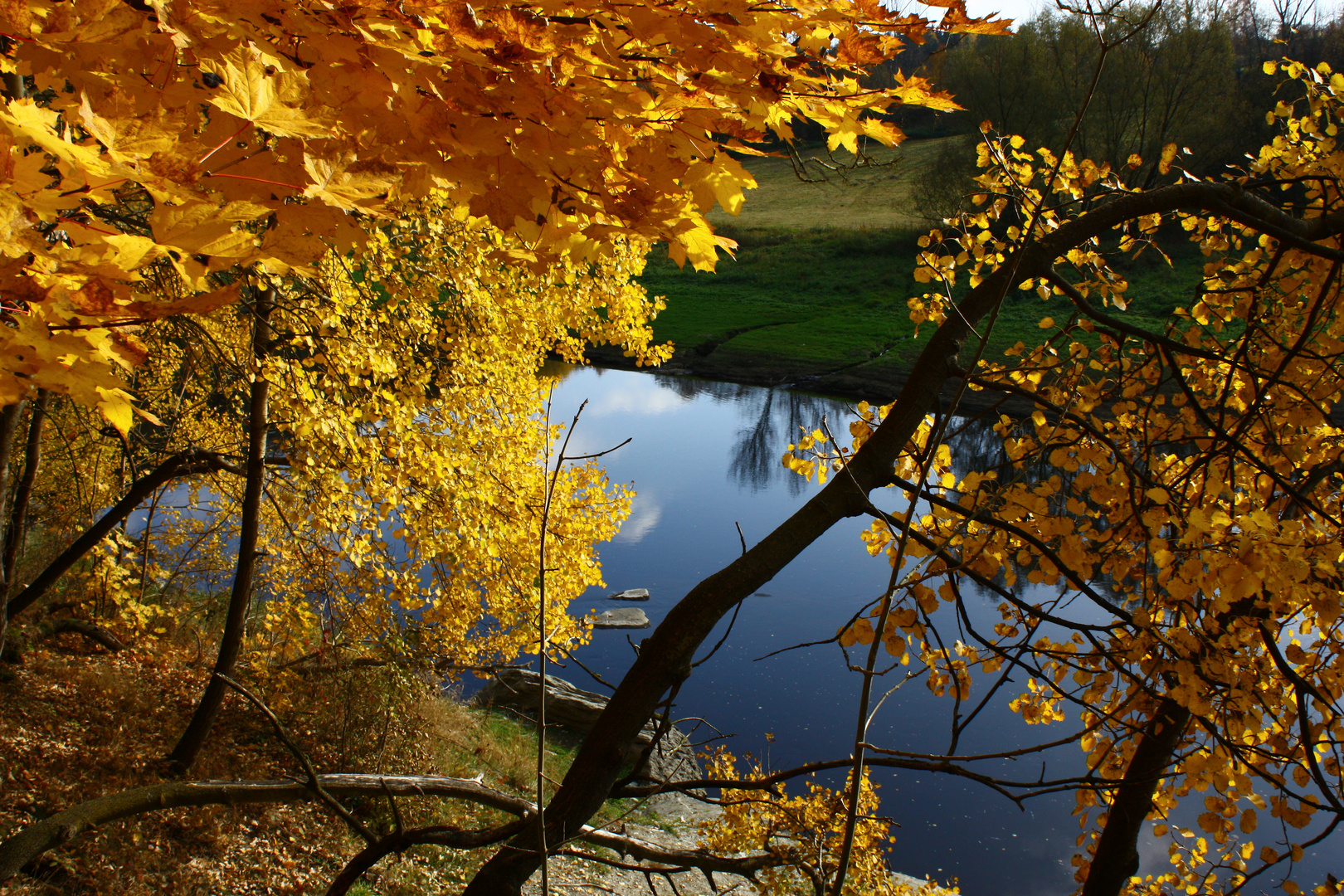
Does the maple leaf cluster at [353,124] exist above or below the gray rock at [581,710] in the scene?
below

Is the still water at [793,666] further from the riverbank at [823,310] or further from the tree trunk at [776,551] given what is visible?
the tree trunk at [776,551]

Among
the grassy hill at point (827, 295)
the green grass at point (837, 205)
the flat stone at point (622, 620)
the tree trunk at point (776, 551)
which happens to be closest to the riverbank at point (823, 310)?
the grassy hill at point (827, 295)

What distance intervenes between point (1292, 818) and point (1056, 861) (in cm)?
949

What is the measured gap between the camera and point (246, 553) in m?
6.49

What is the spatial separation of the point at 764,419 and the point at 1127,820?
22210 millimetres

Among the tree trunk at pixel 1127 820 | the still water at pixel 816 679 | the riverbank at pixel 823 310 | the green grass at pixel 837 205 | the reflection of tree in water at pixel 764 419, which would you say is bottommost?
the tree trunk at pixel 1127 820

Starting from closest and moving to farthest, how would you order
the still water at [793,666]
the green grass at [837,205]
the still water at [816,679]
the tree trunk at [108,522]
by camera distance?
the tree trunk at [108,522] → the still water at [816,679] → the still water at [793,666] → the green grass at [837,205]

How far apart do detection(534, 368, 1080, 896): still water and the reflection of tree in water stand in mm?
97

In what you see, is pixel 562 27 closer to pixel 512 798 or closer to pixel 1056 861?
pixel 512 798

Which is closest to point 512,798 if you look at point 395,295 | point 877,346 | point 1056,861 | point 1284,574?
point 1284,574

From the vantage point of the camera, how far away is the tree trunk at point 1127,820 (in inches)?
116

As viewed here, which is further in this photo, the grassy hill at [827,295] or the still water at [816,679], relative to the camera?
the grassy hill at [827,295]

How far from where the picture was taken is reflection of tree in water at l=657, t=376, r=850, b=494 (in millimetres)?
21469

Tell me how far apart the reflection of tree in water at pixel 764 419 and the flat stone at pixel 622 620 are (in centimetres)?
607
